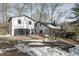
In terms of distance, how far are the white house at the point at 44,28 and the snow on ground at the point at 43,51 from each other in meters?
0.14

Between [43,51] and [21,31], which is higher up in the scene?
[21,31]

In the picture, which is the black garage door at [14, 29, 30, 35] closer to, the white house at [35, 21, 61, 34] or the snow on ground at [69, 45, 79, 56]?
the white house at [35, 21, 61, 34]

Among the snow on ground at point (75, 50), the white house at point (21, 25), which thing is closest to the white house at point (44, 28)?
the white house at point (21, 25)

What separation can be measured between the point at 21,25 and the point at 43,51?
296mm

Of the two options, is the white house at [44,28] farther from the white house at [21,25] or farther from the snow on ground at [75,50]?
the snow on ground at [75,50]

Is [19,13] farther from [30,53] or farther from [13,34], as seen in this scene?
[30,53]

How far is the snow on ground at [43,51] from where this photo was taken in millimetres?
1894

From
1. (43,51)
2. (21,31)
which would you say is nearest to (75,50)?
(43,51)

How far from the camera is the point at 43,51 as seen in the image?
1899 millimetres

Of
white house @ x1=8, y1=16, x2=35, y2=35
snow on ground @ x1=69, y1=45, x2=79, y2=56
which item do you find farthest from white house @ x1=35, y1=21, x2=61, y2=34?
snow on ground @ x1=69, y1=45, x2=79, y2=56

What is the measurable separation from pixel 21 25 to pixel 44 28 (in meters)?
0.20

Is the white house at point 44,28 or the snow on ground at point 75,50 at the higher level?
the white house at point 44,28

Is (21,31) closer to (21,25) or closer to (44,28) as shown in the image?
(21,25)

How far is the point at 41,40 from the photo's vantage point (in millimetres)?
1929
